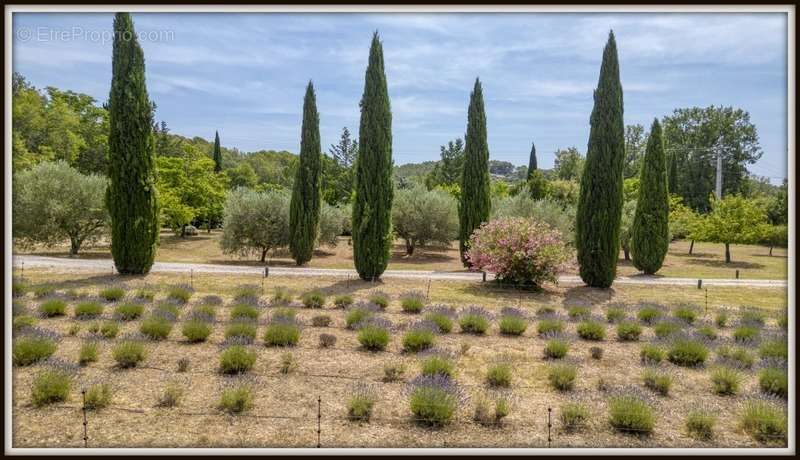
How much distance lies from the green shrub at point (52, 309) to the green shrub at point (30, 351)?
8.08 ft

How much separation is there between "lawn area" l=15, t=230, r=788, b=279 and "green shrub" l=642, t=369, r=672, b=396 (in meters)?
15.2

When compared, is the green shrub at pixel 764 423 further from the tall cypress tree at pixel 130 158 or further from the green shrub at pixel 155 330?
the tall cypress tree at pixel 130 158

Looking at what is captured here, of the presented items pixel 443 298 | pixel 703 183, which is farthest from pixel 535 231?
pixel 703 183

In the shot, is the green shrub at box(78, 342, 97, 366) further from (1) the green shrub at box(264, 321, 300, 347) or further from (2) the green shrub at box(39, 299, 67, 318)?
(2) the green shrub at box(39, 299, 67, 318)

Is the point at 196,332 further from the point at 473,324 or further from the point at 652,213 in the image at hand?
the point at 652,213

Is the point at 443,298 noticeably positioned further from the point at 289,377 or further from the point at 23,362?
the point at 23,362

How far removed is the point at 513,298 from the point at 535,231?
2736mm

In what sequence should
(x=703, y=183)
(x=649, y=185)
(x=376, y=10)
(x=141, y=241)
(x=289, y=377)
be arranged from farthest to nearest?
(x=703, y=183) → (x=649, y=185) → (x=141, y=241) → (x=289, y=377) → (x=376, y=10)

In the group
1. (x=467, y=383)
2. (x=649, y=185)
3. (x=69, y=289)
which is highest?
(x=649, y=185)

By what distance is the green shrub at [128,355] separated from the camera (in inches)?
285

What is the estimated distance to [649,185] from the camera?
21688mm

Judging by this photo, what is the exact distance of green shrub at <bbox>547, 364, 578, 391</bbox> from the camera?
275 inches

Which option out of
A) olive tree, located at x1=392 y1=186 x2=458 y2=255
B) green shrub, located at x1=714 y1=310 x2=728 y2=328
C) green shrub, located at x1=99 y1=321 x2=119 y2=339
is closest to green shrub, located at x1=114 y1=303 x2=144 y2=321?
green shrub, located at x1=99 y1=321 x2=119 y2=339

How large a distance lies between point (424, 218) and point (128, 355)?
2274 centimetres
